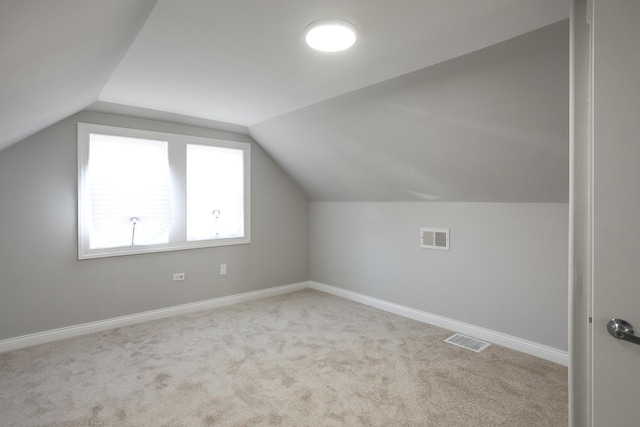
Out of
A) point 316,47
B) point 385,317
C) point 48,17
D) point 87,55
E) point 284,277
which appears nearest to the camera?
point 48,17

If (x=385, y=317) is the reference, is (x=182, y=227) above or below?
above

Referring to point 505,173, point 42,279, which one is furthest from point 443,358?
point 42,279

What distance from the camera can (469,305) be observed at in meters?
3.30

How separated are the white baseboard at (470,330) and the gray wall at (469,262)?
0.05m

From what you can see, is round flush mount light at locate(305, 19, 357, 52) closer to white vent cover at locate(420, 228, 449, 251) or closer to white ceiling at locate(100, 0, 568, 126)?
white ceiling at locate(100, 0, 568, 126)

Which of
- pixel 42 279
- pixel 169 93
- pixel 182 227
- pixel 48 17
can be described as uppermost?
pixel 169 93

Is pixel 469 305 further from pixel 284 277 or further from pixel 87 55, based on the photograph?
pixel 87 55

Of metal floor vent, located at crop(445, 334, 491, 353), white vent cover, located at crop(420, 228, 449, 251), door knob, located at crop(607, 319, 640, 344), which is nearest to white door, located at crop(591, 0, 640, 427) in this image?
door knob, located at crop(607, 319, 640, 344)

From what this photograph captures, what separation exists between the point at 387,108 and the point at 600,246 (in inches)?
77.2

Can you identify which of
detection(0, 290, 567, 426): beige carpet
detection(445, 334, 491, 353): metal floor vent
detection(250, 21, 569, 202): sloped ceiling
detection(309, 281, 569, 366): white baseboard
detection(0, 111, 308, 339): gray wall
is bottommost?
detection(0, 290, 567, 426): beige carpet

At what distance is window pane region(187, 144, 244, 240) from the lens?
4078mm

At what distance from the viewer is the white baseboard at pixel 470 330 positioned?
2.76m

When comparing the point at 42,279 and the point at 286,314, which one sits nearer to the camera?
the point at 42,279

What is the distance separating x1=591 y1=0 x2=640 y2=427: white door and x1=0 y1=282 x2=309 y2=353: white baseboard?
379cm
